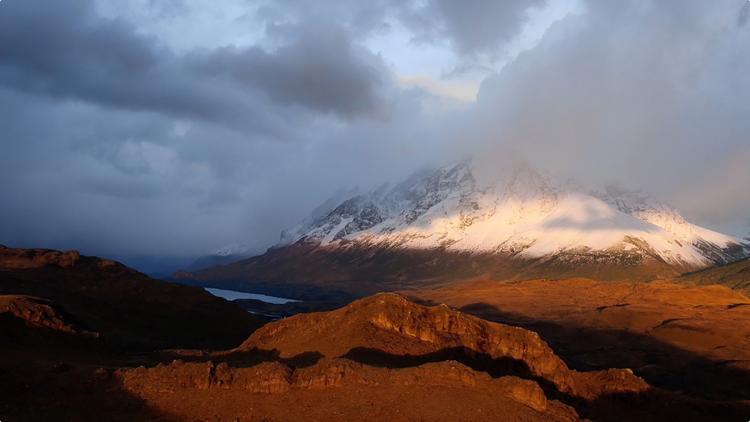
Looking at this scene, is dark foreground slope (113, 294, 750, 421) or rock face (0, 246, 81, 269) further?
rock face (0, 246, 81, 269)

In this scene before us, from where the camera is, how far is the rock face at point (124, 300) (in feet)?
216

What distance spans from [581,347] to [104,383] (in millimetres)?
73752

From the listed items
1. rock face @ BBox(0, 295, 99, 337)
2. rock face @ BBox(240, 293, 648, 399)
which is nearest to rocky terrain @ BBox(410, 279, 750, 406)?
rock face @ BBox(240, 293, 648, 399)

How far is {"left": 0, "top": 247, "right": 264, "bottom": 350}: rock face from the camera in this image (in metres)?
65.7

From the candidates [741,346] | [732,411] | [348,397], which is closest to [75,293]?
[348,397]

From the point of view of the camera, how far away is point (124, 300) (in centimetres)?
7269

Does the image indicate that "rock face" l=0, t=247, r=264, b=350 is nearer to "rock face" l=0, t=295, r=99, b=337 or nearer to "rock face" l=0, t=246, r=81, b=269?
"rock face" l=0, t=246, r=81, b=269

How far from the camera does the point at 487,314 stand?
392 ft

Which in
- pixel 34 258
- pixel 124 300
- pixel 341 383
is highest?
pixel 34 258

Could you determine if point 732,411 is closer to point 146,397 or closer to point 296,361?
point 296,361

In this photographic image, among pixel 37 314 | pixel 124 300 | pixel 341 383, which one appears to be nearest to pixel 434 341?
pixel 341 383

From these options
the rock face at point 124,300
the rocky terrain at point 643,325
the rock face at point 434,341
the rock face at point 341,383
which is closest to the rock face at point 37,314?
the rock face at point 434,341

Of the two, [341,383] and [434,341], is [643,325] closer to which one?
[434,341]

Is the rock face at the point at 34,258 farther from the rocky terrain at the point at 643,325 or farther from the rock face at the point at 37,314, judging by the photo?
the rocky terrain at the point at 643,325
